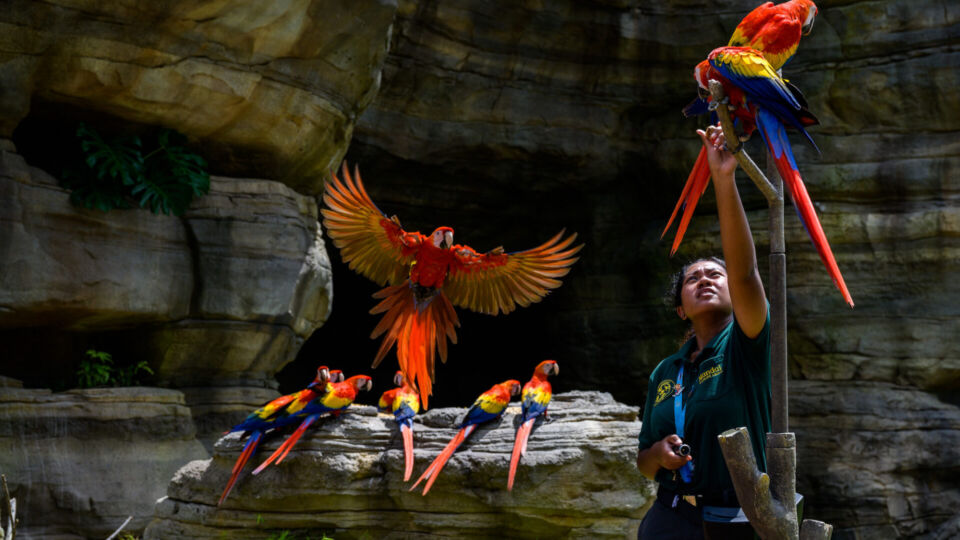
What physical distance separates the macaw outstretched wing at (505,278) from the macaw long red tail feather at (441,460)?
608 millimetres

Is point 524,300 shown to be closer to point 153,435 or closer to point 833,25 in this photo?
point 153,435

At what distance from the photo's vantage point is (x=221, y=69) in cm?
533

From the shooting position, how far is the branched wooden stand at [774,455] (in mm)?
1230

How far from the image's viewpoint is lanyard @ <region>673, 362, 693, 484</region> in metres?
1.53

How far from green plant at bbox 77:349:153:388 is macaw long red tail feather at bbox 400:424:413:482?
231 cm

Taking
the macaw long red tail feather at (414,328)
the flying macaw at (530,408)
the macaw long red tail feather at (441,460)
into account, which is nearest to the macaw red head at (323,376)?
the macaw long red tail feather at (414,328)

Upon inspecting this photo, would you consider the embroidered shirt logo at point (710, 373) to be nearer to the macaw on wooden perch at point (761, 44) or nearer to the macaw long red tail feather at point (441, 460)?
the macaw on wooden perch at point (761, 44)

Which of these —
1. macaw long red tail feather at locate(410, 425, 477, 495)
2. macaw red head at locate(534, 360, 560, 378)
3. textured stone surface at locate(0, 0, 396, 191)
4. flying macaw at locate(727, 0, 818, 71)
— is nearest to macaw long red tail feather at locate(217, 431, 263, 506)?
macaw long red tail feather at locate(410, 425, 477, 495)

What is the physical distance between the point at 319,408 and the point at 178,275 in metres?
1.90

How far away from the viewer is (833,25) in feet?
22.9

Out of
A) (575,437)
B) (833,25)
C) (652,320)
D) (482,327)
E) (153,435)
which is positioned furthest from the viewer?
(482,327)

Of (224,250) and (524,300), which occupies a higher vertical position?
(224,250)

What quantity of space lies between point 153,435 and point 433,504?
7.24ft

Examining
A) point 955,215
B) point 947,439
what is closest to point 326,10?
point 955,215
